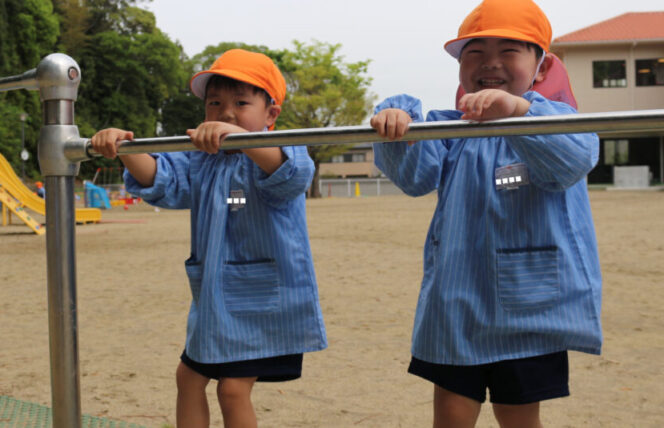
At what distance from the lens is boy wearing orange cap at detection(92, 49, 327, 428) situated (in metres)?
1.96

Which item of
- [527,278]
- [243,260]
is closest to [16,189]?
[243,260]

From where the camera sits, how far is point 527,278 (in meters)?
1.67

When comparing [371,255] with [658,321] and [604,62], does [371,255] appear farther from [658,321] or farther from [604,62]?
[604,62]

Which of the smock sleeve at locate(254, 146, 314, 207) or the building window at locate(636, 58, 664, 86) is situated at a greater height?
the building window at locate(636, 58, 664, 86)

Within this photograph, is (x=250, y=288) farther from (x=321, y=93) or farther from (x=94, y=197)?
(x=321, y=93)

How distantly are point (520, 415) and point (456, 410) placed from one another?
0.17 metres

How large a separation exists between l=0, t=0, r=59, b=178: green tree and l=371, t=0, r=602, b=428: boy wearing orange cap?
35.3 meters

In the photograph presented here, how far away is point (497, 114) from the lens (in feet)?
4.77

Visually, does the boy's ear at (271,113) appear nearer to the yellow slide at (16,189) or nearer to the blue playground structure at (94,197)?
the yellow slide at (16,189)

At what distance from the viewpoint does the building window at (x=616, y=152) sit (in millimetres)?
30938

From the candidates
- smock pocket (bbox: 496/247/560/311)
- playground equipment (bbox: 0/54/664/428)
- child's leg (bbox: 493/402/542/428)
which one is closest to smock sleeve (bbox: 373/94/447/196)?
smock pocket (bbox: 496/247/560/311)

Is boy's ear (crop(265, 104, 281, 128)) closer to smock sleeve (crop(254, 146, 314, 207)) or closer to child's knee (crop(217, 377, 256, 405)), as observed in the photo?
smock sleeve (crop(254, 146, 314, 207))

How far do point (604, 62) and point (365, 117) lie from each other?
12270 mm

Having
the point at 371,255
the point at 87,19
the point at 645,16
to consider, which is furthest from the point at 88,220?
the point at 87,19
